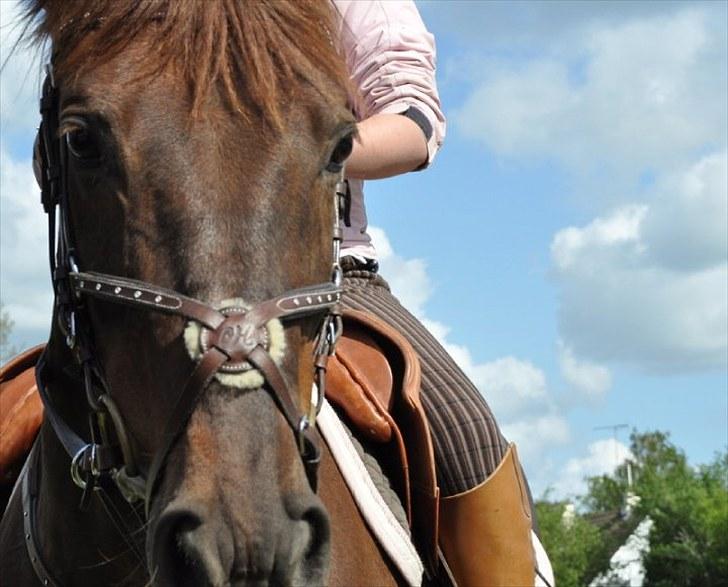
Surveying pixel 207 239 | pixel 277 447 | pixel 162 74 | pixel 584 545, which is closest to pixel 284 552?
pixel 277 447

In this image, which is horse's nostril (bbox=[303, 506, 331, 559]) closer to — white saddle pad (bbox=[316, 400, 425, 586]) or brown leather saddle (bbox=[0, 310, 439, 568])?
white saddle pad (bbox=[316, 400, 425, 586])

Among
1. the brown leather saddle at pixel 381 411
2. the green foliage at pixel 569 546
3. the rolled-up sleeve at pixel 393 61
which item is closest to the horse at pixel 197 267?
the brown leather saddle at pixel 381 411

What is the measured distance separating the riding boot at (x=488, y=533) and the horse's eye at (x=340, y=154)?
5.20ft

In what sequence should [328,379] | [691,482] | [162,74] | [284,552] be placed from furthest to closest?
1. [691,482]
2. [328,379]
3. [162,74]
4. [284,552]

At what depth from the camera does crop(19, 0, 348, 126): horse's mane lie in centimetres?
420

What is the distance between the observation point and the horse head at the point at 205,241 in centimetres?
373

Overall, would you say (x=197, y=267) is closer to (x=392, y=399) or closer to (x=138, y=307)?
(x=138, y=307)

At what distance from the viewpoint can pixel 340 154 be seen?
4.46 metres

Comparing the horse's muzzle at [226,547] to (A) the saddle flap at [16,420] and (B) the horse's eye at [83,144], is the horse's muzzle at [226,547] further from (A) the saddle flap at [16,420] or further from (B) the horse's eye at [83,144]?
(A) the saddle flap at [16,420]

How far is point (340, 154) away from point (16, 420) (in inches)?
73.8

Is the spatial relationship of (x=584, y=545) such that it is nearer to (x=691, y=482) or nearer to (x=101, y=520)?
(x=691, y=482)

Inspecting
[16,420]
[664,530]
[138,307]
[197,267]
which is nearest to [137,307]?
[138,307]

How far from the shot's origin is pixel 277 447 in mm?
3826

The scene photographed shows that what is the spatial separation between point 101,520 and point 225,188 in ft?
4.48
